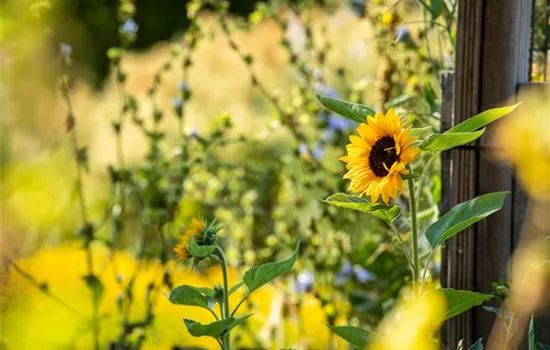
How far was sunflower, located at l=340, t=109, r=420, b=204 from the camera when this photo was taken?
4.27 ft

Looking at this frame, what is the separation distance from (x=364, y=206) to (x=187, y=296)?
29 centimetres

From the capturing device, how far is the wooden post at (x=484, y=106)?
5.49 ft

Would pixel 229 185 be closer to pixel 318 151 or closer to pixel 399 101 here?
pixel 318 151

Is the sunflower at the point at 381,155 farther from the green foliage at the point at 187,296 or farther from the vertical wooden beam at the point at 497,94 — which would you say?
the vertical wooden beam at the point at 497,94

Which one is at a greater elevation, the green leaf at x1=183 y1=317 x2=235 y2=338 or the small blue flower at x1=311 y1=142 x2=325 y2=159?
the small blue flower at x1=311 y1=142 x2=325 y2=159

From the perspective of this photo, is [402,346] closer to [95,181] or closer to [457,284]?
[457,284]

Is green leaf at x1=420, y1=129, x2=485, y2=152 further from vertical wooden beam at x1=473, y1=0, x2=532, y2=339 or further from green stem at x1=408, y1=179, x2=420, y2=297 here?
vertical wooden beam at x1=473, y1=0, x2=532, y2=339

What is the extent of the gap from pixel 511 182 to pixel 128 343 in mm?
966

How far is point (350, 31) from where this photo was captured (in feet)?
12.8

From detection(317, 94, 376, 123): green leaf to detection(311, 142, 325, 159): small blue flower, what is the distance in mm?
1262

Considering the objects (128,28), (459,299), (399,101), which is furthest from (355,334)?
(128,28)

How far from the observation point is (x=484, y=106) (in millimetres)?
1691

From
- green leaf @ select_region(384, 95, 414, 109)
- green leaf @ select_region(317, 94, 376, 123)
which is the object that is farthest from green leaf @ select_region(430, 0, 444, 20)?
green leaf @ select_region(317, 94, 376, 123)

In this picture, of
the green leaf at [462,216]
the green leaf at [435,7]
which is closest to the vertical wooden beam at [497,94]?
the green leaf at [435,7]
